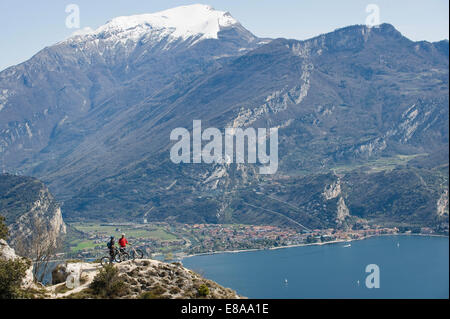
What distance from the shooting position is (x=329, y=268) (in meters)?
108

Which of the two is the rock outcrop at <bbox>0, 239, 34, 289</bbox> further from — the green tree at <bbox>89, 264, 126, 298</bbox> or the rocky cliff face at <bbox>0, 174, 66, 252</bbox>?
the rocky cliff face at <bbox>0, 174, 66, 252</bbox>

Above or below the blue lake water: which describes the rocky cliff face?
above

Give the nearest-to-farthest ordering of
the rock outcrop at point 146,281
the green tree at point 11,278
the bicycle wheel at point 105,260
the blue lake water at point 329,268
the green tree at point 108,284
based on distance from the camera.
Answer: the green tree at point 11,278
the green tree at point 108,284
the rock outcrop at point 146,281
the bicycle wheel at point 105,260
the blue lake water at point 329,268

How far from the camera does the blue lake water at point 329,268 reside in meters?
86.9

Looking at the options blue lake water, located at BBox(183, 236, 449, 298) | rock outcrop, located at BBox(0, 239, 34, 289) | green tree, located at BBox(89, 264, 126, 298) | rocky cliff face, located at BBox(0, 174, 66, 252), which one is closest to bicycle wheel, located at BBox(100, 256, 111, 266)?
green tree, located at BBox(89, 264, 126, 298)

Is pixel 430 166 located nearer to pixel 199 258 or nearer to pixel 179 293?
pixel 199 258

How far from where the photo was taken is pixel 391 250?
11525 centimetres

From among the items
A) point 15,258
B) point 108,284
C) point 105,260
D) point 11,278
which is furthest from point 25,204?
point 108,284

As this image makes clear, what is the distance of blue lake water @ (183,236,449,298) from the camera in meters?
86.9

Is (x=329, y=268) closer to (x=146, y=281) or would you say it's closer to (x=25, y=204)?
(x=25, y=204)

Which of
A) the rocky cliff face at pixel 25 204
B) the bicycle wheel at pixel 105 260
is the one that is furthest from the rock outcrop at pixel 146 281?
the rocky cliff face at pixel 25 204

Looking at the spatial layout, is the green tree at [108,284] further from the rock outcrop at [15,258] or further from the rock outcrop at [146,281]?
the rock outcrop at [15,258]
